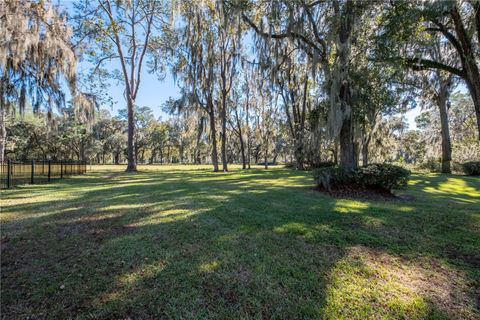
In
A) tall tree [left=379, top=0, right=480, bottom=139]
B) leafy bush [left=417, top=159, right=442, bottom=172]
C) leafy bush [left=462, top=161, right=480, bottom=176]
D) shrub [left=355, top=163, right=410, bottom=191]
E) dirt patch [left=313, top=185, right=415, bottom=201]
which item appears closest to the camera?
tall tree [left=379, top=0, right=480, bottom=139]

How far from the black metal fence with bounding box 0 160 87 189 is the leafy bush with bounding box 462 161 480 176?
2181 centimetres

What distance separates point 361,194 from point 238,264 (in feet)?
17.3

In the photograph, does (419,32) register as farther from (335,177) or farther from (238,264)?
(238,264)

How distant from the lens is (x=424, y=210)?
4746mm

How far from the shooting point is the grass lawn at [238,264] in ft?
6.19

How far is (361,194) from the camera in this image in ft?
21.2

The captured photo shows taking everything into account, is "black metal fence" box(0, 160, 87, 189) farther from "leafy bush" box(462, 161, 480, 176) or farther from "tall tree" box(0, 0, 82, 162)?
"leafy bush" box(462, 161, 480, 176)

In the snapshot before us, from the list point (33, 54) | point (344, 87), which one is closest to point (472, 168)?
point (344, 87)

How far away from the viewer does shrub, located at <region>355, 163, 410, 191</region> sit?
6398 mm

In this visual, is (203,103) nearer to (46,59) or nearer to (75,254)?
(46,59)

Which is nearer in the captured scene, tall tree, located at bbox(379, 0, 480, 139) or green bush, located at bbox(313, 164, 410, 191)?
tall tree, located at bbox(379, 0, 480, 139)

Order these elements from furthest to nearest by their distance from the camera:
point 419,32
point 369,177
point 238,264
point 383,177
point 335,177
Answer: point 335,177 → point 369,177 → point 383,177 → point 419,32 → point 238,264

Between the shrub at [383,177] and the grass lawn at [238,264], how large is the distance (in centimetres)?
188

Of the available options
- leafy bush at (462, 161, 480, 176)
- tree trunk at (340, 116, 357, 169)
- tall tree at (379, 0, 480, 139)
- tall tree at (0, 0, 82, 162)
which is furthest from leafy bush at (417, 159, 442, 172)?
tall tree at (0, 0, 82, 162)
